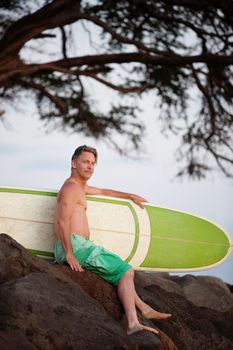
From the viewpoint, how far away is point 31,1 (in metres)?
8.34

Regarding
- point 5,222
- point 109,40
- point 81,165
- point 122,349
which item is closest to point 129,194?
point 81,165

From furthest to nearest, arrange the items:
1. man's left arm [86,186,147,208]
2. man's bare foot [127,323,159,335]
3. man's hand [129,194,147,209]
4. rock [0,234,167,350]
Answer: man's hand [129,194,147,209], man's left arm [86,186,147,208], man's bare foot [127,323,159,335], rock [0,234,167,350]

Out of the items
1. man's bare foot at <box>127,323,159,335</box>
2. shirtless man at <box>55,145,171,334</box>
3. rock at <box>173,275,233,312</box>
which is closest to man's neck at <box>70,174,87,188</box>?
shirtless man at <box>55,145,171,334</box>

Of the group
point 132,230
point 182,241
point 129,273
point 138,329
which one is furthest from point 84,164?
point 182,241

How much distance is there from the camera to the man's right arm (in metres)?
3.38

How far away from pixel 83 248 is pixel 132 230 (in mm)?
970

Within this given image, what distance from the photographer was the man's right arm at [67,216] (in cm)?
338

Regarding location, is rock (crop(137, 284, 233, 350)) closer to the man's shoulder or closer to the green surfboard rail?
the green surfboard rail

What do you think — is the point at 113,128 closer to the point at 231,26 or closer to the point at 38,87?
the point at 38,87

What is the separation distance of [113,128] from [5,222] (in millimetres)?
4971

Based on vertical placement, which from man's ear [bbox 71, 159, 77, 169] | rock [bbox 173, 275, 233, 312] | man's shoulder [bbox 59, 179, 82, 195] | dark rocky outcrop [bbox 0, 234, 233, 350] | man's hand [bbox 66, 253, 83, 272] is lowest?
rock [bbox 173, 275, 233, 312]

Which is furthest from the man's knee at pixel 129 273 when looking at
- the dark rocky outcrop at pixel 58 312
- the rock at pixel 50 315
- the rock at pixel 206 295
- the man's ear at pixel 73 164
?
the rock at pixel 206 295

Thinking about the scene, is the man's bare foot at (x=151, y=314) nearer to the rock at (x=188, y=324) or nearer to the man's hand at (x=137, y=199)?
the rock at (x=188, y=324)

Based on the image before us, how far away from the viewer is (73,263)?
3371mm
